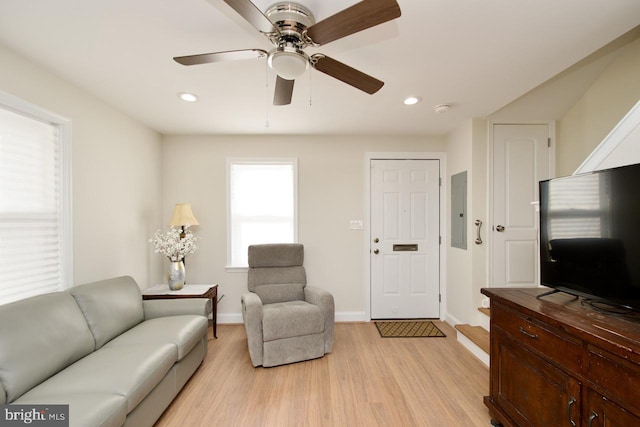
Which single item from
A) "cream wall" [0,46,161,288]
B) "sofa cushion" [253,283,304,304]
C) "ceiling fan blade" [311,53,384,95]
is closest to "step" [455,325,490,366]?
"sofa cushion" [253,283,304,304]

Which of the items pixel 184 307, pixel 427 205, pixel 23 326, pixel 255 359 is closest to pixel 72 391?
pixel 23 326

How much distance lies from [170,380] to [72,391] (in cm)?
66

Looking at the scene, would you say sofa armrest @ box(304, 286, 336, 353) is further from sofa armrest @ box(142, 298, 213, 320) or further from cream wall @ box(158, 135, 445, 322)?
sofa armrest @ box(142, 298, 213, 320)

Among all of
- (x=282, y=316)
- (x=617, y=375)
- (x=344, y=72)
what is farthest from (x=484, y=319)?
(x=344, y=72)

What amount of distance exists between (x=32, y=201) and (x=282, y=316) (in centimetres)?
204

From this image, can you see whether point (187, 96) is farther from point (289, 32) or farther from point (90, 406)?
point (90, 406)

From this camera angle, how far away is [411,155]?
12.0 feet

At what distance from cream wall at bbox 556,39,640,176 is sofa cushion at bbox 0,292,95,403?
4316 millimetres

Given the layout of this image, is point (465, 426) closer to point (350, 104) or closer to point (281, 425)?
point (281, 425)

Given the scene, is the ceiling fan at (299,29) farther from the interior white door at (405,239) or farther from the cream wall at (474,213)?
the interior white door at (405,239)

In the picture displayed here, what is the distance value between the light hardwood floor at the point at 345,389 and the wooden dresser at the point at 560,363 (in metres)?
0.40

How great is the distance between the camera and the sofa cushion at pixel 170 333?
6.59 ft

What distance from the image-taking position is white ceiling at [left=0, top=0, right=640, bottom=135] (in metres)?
1.42

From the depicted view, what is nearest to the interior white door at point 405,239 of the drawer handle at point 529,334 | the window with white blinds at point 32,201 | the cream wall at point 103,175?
the drawer handle at point 529,334
